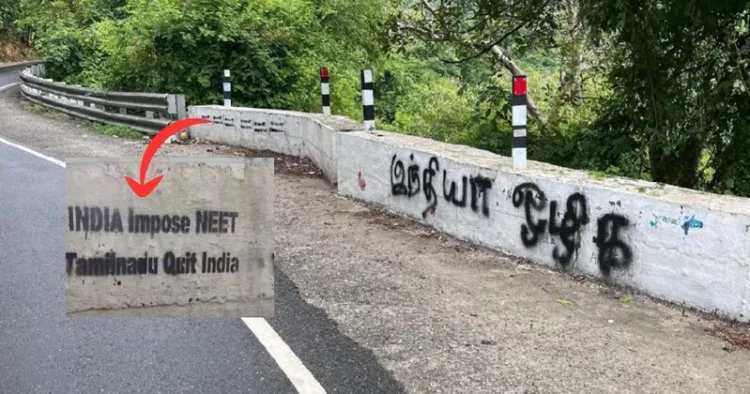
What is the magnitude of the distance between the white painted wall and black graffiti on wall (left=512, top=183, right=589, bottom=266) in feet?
0.06

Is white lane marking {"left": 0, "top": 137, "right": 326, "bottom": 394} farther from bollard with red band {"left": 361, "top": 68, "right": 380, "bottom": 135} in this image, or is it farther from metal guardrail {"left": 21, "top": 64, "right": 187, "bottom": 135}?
metal guardrail {"left": 21, "top": 64, "right": 187, "bottom": 135}

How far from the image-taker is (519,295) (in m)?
5.18

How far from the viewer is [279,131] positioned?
39.1ft

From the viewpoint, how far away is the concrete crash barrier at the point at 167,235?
340cm

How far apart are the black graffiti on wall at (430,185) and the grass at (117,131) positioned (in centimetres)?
889

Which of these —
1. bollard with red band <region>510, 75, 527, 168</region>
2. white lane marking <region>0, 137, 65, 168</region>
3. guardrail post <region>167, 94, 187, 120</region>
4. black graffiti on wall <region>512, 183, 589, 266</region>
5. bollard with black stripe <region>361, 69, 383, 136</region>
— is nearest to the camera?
black graffiti on wall <region>512, 183, 589, 266</region>

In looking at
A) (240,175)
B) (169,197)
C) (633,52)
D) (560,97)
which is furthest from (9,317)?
(560,97)

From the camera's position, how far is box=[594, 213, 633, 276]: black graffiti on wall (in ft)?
16.8

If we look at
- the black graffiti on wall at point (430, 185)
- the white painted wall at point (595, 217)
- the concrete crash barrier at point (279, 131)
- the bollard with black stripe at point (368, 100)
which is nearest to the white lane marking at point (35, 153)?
the concrete crash barrier at point (279, 131)

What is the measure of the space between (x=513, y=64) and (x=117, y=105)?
883 centimetres

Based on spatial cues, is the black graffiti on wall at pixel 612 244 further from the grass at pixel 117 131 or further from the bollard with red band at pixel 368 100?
the grass at pixel 117 131

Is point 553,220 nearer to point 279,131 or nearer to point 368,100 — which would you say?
point 368,100

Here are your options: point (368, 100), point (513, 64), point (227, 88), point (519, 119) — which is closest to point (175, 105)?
point (227, 88)

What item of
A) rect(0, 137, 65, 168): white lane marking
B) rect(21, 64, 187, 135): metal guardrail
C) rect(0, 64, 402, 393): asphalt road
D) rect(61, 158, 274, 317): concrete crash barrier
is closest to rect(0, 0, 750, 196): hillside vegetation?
rect(21, 64, 187, 135): metal guardrail
